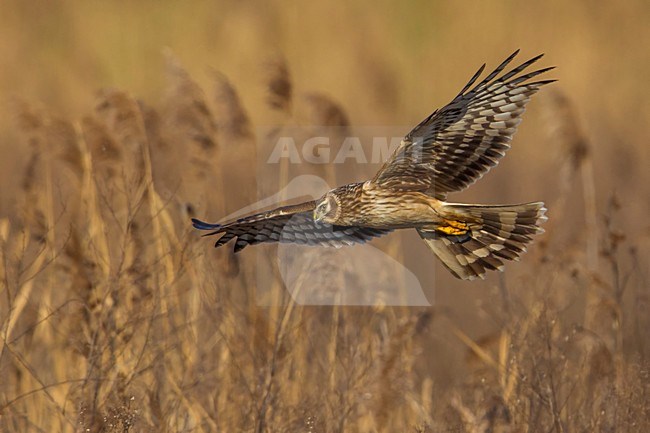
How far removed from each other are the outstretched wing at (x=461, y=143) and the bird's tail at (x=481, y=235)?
161mm

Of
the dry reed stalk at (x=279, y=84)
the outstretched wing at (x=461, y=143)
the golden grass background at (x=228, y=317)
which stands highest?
the dry reed stalk at (x=279, y=84)

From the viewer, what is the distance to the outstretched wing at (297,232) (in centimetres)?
717

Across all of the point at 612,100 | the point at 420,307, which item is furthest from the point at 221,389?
the point at 612,100

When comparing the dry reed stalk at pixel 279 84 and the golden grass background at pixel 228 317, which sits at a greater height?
the dry reed stalk at pixel 279 84

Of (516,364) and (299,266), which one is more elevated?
(299,266)

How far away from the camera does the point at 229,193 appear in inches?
477

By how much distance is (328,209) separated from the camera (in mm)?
6973

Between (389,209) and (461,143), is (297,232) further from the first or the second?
(461,143)

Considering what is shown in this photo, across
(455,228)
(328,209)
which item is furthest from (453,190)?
(328,209)

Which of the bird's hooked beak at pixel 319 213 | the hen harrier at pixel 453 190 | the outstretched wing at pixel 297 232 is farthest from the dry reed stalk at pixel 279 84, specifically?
the bird's hooked beak at pixel 319 213

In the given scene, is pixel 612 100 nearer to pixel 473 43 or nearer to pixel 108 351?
pixel 473 43

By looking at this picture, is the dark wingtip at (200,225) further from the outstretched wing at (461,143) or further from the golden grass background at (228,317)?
the outstretched wing at (461,143)

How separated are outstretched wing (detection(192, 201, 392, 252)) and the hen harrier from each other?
71mm

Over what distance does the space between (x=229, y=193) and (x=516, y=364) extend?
18.8 ft
